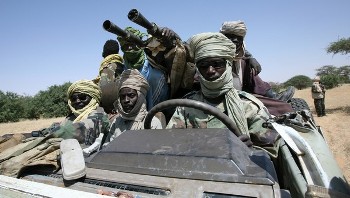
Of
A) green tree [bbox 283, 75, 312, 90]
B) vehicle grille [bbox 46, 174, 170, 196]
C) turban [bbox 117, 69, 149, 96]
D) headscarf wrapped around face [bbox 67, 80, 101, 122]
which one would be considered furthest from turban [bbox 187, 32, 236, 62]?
green tree [bbox 283, 75, 312, 90]

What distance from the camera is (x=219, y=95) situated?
2834mm

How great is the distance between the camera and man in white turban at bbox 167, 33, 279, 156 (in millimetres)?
2600

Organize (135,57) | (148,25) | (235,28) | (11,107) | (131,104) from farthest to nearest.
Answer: (11,107), (135,57), (235,28), (131,104), (148,25)

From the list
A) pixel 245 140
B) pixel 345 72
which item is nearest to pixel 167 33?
pixel 245 140

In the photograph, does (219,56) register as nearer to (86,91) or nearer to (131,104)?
(131,104)

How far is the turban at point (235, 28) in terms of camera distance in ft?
12.4

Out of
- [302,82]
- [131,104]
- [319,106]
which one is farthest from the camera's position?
[302,82]

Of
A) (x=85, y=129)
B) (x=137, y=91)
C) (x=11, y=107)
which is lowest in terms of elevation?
(x=11, y=107)

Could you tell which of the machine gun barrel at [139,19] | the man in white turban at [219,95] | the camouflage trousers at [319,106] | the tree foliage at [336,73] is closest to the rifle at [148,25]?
the machine gun barrel at [139,19]

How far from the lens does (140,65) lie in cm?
412

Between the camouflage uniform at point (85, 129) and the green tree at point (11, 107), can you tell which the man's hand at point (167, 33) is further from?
the green tree at point (11, 107)

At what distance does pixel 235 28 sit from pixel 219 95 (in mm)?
1304

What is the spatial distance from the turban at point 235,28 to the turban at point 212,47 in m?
1.01

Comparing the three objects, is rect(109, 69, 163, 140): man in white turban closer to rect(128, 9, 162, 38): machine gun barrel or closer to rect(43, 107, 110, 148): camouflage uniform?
rect(43, 107, 110, 148): camouflage uniform
